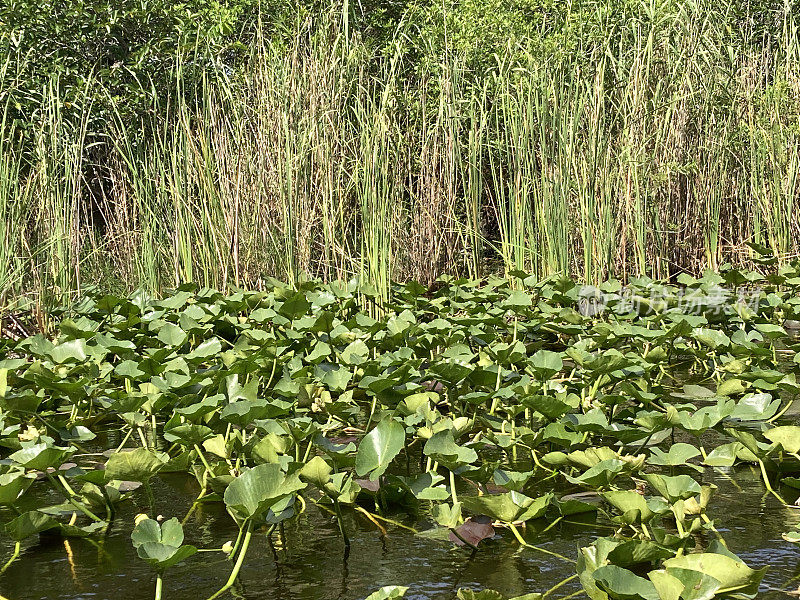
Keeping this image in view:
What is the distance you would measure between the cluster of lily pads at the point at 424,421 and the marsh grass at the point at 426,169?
46 cm

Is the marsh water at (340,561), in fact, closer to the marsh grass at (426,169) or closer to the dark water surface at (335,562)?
the dark water surface at (335,562)

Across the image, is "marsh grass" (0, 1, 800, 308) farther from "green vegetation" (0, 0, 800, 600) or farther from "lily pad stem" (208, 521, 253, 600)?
"lily pad stem" (208, 521, 253, 600)

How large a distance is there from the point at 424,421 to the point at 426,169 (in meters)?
2.55

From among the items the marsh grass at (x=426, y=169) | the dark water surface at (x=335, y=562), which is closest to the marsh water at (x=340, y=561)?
the dark water surface at (x=335, y=562)

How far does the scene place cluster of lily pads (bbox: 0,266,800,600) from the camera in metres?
1.56

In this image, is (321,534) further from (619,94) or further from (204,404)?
(619,94)

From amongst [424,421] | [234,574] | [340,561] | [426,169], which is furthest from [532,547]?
[426,169]

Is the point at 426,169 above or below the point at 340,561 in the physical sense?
above

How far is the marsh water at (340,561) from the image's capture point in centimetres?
152

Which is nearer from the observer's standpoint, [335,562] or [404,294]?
[335,562]

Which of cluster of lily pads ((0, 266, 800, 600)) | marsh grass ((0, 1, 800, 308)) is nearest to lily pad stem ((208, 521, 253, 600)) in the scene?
cluster of lily pads ((0, 266, 800, 600))

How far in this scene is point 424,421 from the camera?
88.0 inches

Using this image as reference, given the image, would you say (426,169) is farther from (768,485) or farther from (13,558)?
(13,558)

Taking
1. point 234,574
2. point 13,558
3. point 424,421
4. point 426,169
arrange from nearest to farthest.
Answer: point 234,574 < point 13,558 < point 424,421 < point 426,169
